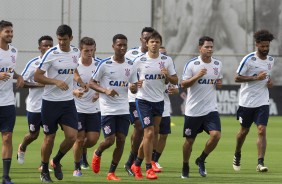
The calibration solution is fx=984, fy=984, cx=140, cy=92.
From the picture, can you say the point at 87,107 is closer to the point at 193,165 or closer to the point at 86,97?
the point at 86,97

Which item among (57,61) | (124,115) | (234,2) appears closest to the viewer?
(57,61)

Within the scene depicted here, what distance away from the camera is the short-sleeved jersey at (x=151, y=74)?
15.2 metres

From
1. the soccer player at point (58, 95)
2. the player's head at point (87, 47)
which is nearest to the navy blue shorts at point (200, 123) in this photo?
the player's head at point (87, 47)

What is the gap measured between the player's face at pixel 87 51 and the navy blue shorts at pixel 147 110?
133 cm

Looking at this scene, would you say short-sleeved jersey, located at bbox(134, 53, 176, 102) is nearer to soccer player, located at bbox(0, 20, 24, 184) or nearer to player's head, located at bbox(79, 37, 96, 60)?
player's head, located at bbox(79, 37, 96, 60)

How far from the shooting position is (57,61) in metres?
14.1

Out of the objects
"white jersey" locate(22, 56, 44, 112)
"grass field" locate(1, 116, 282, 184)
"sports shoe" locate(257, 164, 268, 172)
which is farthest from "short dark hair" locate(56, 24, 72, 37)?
"sports shoe" locate(257, 164, 268, 172)

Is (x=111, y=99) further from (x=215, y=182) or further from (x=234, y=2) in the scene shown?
(x=234, y=2)

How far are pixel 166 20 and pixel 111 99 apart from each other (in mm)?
29687

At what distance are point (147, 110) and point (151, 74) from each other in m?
0.56

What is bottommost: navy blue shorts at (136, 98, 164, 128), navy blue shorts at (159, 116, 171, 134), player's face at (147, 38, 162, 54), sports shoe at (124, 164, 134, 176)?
sports shoe at (124, 164, 134, 176)

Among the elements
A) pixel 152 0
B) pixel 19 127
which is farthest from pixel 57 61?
pixel 152 0

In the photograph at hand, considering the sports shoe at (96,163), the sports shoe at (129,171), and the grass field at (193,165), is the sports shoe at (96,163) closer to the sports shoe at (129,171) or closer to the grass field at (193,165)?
the grass field at (193,165)

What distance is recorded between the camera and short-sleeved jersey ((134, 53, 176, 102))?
1521cm
